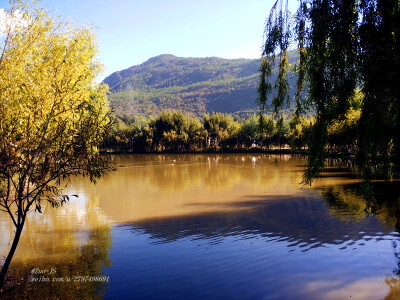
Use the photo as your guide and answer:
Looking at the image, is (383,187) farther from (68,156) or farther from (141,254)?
(68,156)

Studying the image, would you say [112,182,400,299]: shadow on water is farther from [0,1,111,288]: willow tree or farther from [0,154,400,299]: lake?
[0,1,111,288]: willow tree

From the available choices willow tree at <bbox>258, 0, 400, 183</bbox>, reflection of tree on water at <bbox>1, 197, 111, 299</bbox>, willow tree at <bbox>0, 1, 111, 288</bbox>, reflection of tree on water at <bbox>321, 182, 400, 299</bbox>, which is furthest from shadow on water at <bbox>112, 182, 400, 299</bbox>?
willow tree at <bbox>0, 1, 111, 288</bbox>

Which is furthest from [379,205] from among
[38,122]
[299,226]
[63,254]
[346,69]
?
[38,122]

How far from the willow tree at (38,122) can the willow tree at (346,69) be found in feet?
13.7

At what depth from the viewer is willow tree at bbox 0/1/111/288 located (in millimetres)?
7309

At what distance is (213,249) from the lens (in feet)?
35.3

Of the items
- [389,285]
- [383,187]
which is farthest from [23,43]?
[383,187]

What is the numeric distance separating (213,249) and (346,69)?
6915 millimetres

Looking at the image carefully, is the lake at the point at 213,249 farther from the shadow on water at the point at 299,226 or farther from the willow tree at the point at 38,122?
the willow tree at the point at 38,122

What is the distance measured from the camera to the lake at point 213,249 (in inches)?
311

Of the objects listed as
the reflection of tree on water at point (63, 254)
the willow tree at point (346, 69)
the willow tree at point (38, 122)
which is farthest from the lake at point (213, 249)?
the willow tree at point (38, 122)

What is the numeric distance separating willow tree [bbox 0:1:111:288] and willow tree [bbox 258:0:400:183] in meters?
4.18

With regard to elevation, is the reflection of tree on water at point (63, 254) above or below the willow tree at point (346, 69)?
below

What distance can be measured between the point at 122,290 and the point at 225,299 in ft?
8.13
